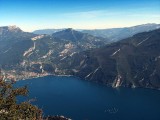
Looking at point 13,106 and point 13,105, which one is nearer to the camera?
point 13,106

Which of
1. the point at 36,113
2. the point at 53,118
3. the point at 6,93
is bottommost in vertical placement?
the point at 53,118

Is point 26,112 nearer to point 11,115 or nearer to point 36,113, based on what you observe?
point 36,113

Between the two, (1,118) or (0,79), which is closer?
(1,118)

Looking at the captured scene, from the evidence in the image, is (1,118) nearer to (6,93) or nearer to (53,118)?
(6,93)

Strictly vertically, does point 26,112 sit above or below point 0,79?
below

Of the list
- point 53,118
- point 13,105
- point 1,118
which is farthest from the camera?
point 53,118

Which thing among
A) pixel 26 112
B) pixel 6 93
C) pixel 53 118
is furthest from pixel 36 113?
pixel 53 118

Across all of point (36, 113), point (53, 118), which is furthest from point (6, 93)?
point (53, 118)

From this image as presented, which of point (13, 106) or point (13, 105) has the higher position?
point (13, 105)

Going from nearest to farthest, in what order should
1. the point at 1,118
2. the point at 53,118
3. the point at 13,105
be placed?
the point at 1,118, the point at 13,105, the point at 53,118

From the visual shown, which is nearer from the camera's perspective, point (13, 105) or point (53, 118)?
point (13, 105)
